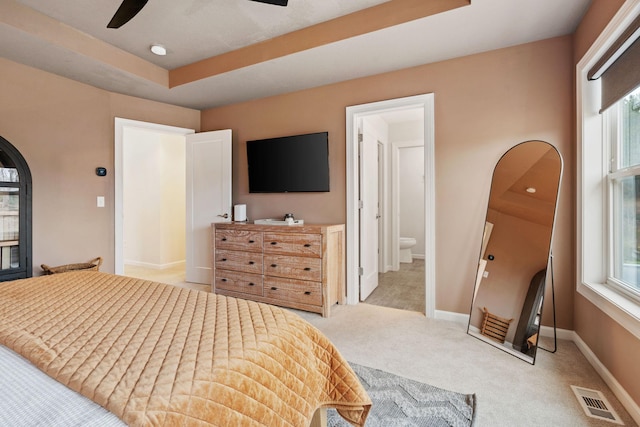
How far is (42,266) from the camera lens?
291 cm

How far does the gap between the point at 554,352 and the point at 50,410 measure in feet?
9.26

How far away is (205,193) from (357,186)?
2076 millimetres

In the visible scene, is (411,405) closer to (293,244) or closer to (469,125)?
(293,244)

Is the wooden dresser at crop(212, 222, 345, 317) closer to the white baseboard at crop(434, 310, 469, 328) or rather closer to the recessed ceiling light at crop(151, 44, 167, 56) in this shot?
the white baseboard at crop(434, 310, 469, 328)

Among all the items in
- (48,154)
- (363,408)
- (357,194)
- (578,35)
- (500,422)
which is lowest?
(500,422)

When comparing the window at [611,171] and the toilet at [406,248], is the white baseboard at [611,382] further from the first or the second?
the toilet at [406,248]

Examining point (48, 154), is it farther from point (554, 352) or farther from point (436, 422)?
point (554, 352)

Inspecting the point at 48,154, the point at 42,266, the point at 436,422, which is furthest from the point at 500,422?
the point at 48,154

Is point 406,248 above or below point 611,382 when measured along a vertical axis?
above

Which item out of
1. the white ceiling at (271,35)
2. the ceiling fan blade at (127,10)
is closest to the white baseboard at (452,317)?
the white ceiling at (271,35)

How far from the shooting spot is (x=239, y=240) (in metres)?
3.43

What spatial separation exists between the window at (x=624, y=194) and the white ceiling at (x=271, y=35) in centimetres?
84

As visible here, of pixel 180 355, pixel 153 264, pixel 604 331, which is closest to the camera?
pixel 180 355

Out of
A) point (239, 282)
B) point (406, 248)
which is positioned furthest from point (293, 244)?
point (406, 248)
